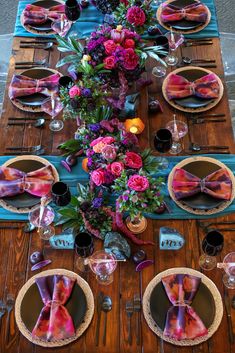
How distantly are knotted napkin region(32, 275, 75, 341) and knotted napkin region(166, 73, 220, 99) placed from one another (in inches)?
47.6

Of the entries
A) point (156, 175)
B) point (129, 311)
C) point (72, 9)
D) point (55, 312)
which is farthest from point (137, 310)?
point (72, 9)

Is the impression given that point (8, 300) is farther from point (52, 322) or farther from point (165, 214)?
point (165, 214)

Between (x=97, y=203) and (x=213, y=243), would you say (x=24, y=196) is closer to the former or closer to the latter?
(x=97, y=203)

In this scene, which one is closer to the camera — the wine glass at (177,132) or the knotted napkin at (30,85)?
the wine glass at (177,132)

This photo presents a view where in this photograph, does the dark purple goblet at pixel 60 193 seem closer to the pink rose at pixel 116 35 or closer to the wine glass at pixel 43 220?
the wine glass at pixel 43 220

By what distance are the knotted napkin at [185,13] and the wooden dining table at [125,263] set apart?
49 cm

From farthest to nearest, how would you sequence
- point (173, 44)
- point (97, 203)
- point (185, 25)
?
point (185, 25), point (173, 44), point (97, 203)

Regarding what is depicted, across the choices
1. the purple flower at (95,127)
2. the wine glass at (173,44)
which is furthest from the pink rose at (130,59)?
the wine glass at (173,44)

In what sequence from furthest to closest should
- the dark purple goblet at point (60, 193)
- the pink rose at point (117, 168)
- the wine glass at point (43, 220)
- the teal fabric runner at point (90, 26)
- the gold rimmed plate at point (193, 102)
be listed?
1. the teal fabric runner at point (90, 26)
2. the gold rimmed plate at point (193, 102)
3. the wine glass at point (43, 220)
4. the dark purple goblet at point (60, 193)
5. the pink rose at point (117, 168)

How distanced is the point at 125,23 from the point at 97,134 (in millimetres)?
725

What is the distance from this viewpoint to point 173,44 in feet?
9.00

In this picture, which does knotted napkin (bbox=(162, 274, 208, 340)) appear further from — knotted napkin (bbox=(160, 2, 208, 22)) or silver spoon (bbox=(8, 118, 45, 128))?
knotted napkin (bbox=(160, 2, 208, 22))

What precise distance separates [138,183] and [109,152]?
22 cm

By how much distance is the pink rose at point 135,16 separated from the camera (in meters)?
2.45
